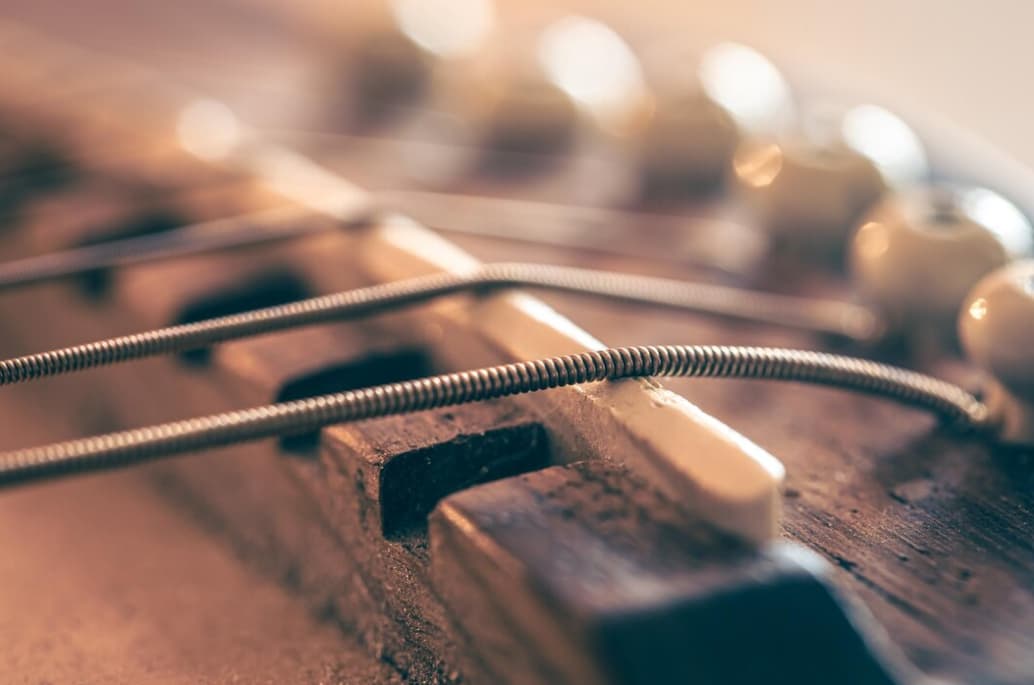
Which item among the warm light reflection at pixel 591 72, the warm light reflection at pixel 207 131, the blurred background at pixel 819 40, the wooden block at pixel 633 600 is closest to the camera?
the wooden block at pixel 633 600

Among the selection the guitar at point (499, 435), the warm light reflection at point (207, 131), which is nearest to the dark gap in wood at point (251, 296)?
the guitar at point (499, 435)

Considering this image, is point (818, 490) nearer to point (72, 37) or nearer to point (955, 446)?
point (955, 446)

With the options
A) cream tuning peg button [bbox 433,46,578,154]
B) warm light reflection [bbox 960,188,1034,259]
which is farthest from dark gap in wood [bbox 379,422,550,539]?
cream tuning peg button [bbox 433,46,578,154]

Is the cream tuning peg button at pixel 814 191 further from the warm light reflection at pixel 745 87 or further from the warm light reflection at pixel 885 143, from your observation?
the warm light reflection at pixel 745 87

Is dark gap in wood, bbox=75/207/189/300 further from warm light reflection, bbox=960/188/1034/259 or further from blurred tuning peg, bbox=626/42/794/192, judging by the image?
warm light reflection, bbox=960/188/1034/259

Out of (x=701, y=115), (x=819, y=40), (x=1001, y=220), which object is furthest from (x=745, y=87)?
(x=819, y=40)

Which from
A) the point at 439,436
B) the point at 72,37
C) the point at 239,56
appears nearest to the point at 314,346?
the point at 439,436
